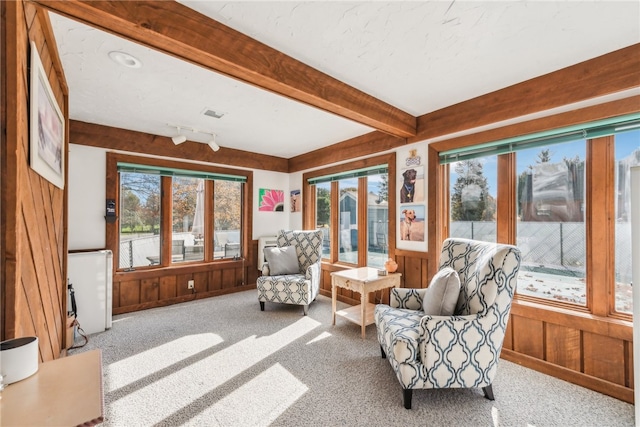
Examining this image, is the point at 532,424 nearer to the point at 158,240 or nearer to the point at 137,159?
the point at 158,240

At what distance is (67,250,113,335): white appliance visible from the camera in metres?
2.86

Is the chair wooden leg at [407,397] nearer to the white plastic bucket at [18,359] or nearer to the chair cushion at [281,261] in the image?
the white plastic bucket at [18,359]

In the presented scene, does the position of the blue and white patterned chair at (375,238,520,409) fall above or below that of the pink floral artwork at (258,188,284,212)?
below

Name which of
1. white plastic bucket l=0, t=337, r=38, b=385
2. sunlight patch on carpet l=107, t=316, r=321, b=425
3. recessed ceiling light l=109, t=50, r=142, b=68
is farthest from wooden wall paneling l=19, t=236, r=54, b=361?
recessed ceiling light l=109, t=50, r=142, b=68

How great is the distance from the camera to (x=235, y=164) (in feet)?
14.6

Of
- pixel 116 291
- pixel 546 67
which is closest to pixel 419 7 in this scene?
pixel 546 67

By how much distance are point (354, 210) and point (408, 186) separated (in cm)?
111

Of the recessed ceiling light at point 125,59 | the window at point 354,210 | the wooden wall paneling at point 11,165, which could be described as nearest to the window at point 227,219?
the window at point 354,210

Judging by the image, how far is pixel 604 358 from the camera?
6.40ft

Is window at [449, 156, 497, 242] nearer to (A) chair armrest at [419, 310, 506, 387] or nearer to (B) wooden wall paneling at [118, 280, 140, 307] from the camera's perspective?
(A) chair armrest at [419, 310, 506, 387]

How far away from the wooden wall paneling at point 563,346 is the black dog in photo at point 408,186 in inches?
66.4

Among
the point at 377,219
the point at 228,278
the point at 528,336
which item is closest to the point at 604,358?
the point at 528,336

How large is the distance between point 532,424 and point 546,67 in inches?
96.4

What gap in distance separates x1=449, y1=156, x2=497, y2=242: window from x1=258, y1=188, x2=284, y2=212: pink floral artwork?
119 inches
